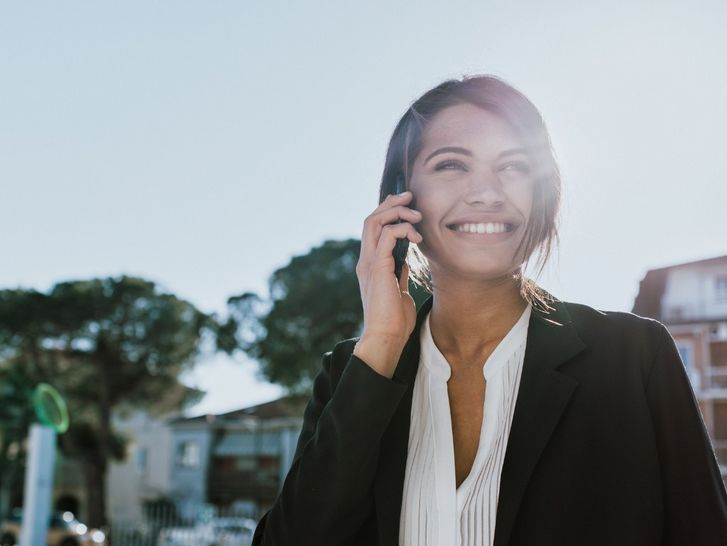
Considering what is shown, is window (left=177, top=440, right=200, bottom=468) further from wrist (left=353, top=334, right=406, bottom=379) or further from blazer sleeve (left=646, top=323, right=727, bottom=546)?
blazer sleeve (left=646, top=323, right=727, bottom=546)

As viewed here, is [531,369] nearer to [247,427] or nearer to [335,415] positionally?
[335,415]

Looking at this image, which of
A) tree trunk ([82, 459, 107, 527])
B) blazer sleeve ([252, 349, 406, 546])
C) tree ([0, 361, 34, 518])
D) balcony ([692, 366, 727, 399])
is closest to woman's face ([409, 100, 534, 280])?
blazer sleeve ([252, 349, 406, 546])

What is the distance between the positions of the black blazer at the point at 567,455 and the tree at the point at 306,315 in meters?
26.5

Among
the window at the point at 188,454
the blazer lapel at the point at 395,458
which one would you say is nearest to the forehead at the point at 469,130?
the blazer lapel at the point at 395,458

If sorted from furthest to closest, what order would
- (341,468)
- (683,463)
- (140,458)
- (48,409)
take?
1. (140,458)
2. (48,409)
3. (341,468)
4. (683,463)

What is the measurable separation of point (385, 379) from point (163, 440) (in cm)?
4284

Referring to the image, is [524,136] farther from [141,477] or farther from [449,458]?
[141,477]

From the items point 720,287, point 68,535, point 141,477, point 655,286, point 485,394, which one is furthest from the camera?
point 141,477

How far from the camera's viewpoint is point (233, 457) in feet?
133

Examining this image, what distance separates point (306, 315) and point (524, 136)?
28.3m

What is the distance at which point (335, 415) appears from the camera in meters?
1.40

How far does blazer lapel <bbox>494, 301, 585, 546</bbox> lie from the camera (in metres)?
1.27

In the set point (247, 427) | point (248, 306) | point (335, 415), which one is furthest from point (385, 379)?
point (247, 427)

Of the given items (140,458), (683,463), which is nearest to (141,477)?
(140,458)
